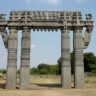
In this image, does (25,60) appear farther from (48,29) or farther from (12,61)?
(48,29)

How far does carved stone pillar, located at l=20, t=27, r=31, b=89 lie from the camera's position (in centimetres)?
2514

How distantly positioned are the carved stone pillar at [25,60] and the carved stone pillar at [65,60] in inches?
115

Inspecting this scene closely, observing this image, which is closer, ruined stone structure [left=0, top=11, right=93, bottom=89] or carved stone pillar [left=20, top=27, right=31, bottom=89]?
carved stone pillar [left=20, top=27, right=31, bottom=89]

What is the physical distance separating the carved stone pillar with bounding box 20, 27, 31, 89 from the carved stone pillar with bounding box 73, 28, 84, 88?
13.4 feet

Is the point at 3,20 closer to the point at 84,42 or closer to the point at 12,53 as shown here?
the point at 12,53

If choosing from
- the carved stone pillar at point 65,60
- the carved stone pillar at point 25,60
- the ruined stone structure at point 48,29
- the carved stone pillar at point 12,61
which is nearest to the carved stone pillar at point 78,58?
the ruined stone structure at point 48,29

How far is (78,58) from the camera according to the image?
25469 mm

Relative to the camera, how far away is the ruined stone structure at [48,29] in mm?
25297

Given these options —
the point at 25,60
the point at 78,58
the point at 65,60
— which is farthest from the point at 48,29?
the point at 78,58

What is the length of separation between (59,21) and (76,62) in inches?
150

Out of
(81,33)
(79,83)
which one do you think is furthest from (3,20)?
(79,83)

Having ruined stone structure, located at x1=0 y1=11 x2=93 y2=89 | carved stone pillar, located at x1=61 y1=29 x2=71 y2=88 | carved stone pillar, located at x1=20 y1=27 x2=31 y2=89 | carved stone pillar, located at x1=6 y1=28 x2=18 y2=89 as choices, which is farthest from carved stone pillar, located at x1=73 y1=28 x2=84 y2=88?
carved stone pillar, located at x1=6 y1=28 x2=18 y2=89

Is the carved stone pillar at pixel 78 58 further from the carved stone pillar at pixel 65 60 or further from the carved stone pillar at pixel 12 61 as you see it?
the carved stone pillar at pixel 12 61

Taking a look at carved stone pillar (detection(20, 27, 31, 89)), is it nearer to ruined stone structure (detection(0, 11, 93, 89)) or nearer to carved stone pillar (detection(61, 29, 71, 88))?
Answer: ruined stone structure (detection(0, 11, 93, 89))
